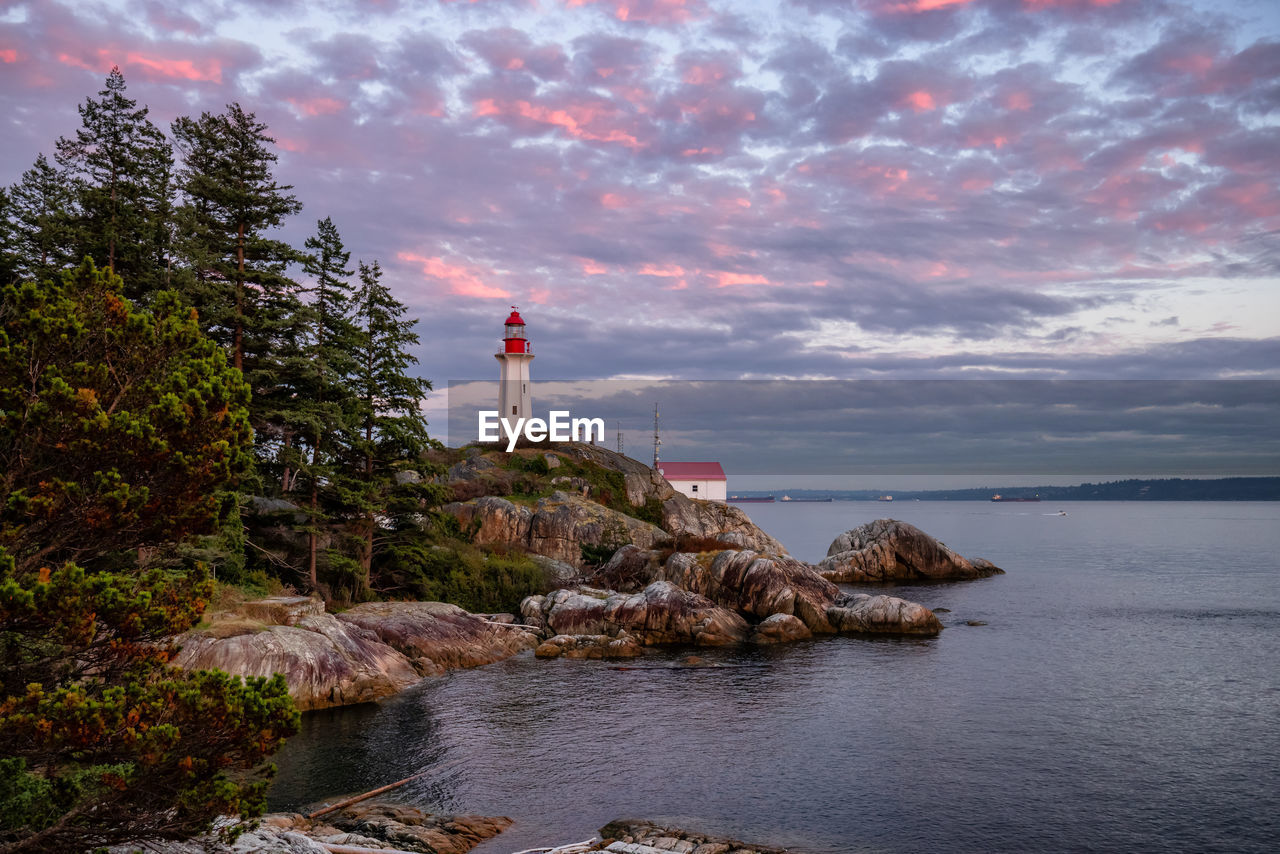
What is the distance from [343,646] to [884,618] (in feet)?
89.1

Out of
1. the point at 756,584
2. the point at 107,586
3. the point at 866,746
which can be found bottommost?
the point at 866,746

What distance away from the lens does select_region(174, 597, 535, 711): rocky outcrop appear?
24297mm

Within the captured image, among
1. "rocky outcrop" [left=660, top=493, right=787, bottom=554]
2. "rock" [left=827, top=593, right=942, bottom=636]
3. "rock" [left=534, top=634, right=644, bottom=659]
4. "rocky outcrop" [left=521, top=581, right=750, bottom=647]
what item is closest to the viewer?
"rock" [left=534, top=634, right=644, bottom=659]

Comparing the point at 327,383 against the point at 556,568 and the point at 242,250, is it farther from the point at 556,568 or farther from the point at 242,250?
the point at 556,568

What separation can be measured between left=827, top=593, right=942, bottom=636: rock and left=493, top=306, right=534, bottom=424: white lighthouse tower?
36.7 meters

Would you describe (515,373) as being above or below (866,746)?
above

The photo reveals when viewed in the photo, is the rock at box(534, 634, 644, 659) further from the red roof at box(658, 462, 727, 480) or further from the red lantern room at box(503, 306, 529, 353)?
the red roof at box(658, 462, 727, 480)

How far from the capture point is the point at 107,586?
9500 mm

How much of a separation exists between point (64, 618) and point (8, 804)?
2.15 metres

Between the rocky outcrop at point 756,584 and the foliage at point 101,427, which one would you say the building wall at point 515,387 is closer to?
the rocky outcrop at point 756,584

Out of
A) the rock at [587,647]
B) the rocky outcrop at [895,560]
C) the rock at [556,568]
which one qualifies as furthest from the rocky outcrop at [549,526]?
the rocky outcrop at [895,560]

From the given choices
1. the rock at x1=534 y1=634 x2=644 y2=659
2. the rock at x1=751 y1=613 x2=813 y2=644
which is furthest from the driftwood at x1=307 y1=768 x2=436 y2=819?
→ the rock at x1=751 y1=613 x2=813 y2=644

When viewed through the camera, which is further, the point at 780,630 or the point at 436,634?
the point at 780,630

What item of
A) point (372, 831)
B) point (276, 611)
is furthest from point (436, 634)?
point (372, 831)
